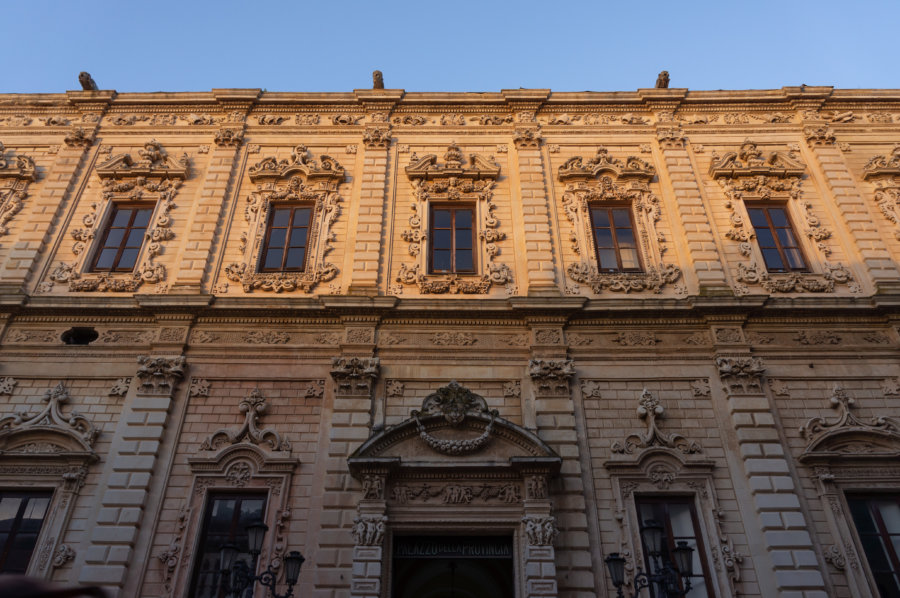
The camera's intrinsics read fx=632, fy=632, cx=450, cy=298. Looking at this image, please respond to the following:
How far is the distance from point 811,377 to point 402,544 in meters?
7.63

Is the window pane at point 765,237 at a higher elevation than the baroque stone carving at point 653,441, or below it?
higher

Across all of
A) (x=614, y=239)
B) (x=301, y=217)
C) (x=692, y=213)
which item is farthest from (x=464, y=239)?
(x=692, y=213)

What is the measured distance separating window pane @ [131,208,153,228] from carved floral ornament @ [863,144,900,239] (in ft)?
51.4

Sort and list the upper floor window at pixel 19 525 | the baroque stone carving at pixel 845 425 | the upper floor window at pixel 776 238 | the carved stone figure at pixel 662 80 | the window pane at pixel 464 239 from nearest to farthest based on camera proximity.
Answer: the upper floor window at pixel 19 525
the baroque stone carving at pixel 845 425
the upper floor window at pixel 776 238
the window pane at pixel 464 239
the carved stone figure at pixel 662 80

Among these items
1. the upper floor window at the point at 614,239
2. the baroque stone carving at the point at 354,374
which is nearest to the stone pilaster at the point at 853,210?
the upper floor window at the point at 614,239

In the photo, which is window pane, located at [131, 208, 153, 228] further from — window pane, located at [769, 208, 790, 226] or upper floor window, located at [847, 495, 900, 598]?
upper floor window, located at [847, 495, 900, 598]

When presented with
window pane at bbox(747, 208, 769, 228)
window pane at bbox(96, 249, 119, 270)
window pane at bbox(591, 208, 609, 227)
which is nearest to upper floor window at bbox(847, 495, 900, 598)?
window pane at bbox(747, 208, 769, 228)

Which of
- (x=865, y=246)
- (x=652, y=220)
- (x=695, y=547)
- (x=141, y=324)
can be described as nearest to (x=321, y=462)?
(x=141, y=324)

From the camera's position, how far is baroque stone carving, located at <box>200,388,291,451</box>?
1056cm

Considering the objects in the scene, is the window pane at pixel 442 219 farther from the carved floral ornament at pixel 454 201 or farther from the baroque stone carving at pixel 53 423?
the baroque stone carving at pixel 53 423

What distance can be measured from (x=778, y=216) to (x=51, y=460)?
1459cm

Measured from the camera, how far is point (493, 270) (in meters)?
12.5

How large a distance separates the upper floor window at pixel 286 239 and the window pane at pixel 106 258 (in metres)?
3.07

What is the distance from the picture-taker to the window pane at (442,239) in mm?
13133
